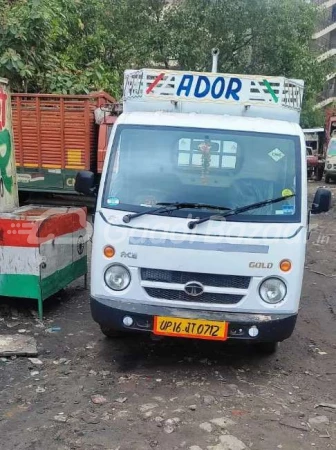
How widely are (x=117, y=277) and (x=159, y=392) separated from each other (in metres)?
0.97

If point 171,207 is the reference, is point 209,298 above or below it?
below

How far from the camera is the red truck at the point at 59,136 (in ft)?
38.1

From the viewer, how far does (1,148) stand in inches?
251

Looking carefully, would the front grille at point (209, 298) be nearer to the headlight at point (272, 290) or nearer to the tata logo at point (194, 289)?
the tata logo at point (194, 289)

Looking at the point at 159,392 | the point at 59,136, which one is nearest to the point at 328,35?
the point at 59,136

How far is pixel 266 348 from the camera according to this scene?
197 inches

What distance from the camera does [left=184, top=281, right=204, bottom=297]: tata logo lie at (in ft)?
14.3

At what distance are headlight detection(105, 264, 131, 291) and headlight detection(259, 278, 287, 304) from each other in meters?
1.09

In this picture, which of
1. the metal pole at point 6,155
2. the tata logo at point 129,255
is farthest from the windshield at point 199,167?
the metal pole at point 6,155

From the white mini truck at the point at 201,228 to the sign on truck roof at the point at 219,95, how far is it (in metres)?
0.29

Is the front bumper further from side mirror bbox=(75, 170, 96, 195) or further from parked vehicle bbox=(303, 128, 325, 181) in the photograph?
parked vehicle bbox=(303, 128, 325, 181)

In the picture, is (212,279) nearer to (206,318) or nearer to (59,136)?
(206,318)

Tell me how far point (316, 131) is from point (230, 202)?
1130 inches

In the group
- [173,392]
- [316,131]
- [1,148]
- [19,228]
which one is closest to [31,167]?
[1,148]
